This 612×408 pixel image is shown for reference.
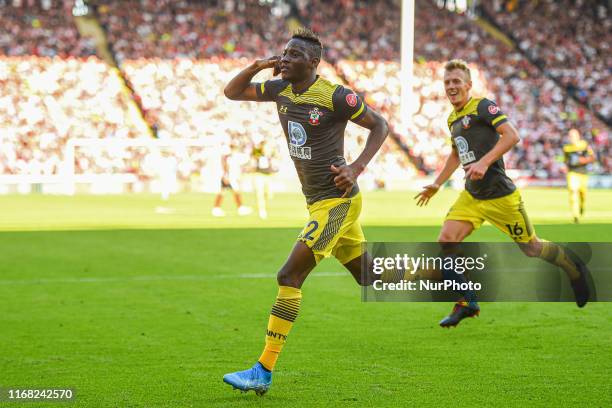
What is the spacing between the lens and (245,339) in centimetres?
862

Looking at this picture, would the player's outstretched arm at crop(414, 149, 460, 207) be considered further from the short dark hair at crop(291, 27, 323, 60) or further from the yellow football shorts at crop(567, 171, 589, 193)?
the yellow football shorts at crop(567, 171, 589, 193)

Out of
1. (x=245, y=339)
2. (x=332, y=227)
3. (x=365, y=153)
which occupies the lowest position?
(x=245, y=339)

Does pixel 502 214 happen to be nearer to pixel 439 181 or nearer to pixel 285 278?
pixel 439 181

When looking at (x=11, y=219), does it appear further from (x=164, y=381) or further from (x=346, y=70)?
(x=346, y=70)

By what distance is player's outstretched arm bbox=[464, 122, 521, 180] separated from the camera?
328 inches

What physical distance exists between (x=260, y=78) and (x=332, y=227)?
37.1 m

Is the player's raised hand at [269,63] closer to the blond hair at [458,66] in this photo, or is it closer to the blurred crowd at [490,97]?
the blond hair at [458,66]

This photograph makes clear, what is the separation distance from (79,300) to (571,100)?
40.1 metres

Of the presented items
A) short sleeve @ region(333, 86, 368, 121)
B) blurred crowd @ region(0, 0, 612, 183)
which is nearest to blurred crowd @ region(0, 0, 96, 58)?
blurred crowd @ region(0, 0, 612, 183)

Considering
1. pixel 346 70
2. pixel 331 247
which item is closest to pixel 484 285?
pixel 331 247

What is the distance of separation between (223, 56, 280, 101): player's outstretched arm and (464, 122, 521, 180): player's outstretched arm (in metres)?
2.01

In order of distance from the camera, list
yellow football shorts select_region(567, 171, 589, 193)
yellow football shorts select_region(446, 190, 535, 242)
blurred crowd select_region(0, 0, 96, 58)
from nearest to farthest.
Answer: yellow football shorts select_region(446, 190, 535, 242) < yellow football shorts select_region(567, 171, 589, 193) < blurred crowd select_region(0, 0, 96, 58)

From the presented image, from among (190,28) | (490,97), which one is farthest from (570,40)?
(190,28)

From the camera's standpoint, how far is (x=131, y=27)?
46812 mm
